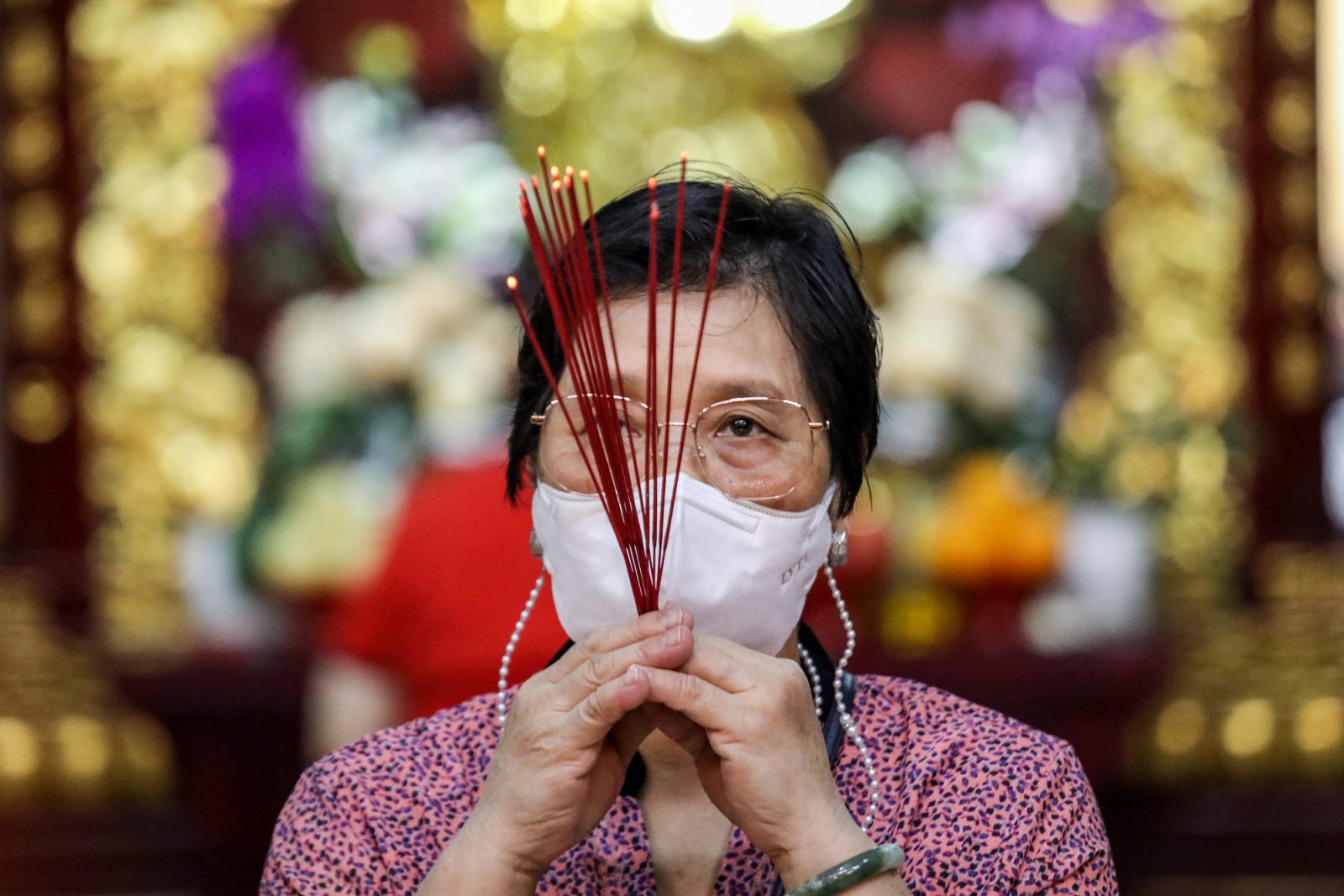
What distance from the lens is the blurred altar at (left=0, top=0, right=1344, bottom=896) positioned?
4.16 meters

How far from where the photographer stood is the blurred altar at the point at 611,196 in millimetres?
4156

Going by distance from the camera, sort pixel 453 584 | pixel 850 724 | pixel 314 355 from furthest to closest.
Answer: pixel 314 355
pixel 453 584
pixel 850 724

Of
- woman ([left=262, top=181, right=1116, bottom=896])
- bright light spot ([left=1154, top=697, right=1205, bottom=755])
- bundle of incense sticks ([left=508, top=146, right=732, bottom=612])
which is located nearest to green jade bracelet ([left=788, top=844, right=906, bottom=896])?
woman ([left=262, top=181, right=1116, bottom=896])

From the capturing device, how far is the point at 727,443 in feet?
5.40

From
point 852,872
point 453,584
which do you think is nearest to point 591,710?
point 852,872

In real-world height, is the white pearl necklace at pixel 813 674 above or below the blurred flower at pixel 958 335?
below

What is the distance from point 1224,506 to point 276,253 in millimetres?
2300

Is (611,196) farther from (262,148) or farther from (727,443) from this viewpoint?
(727,443)

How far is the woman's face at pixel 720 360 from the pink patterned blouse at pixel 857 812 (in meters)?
0.27

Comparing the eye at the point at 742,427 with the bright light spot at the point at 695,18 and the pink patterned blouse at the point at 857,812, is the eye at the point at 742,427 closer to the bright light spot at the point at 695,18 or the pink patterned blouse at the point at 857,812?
the pink patterned blouse at the point at 857,812

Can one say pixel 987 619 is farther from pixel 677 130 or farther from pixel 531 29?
pixel 531 29

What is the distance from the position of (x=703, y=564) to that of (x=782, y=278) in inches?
11.6

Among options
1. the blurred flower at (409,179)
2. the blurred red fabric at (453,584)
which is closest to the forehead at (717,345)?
the blurred red fabric at (453,584)

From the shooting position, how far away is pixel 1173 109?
4.39m
